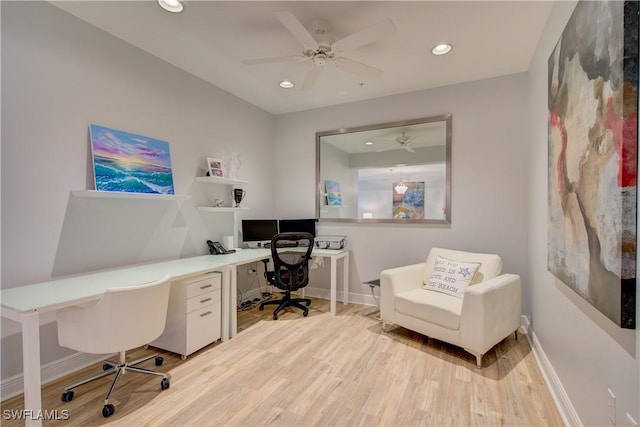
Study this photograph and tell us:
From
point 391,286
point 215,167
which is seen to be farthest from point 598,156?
point 215,167

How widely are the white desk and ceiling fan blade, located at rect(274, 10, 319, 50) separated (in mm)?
1950

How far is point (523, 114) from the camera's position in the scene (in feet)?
9.84

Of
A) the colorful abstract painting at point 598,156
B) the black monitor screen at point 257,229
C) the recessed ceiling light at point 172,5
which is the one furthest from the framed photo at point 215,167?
the colorful abstract painting at point 598,156

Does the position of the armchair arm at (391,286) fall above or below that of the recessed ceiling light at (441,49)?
below

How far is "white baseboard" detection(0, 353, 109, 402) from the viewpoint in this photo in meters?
1.87

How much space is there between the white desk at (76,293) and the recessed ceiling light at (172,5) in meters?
1.97

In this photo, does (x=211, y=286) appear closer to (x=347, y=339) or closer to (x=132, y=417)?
(x=132, y=417)

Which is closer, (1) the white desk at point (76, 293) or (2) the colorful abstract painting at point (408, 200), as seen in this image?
(1) the white desk at point (76, 293)

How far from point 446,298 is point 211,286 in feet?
7.07

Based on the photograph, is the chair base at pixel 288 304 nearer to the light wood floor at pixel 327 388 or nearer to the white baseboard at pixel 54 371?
the light wood floor at pixel 327 388

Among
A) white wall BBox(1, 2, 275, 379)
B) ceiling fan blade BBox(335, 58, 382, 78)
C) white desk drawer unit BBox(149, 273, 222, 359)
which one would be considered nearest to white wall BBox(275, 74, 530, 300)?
ceiling fan blade BBox(335, 58, 382, 78)

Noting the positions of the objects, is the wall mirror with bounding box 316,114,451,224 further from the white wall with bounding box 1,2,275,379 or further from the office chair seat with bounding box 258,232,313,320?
the white wall with bounding box 1,2,275,379

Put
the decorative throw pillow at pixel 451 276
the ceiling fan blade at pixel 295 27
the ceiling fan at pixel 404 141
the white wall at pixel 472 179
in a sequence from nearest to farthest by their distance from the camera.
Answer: the ceiling fan blade at pixel 295 27 < the decorative throw pillow at pixel 451 276 < the white wall at pixel 472 179 < the ceiling fan at pixel 404 141

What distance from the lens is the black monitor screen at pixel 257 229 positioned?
3771 mm
